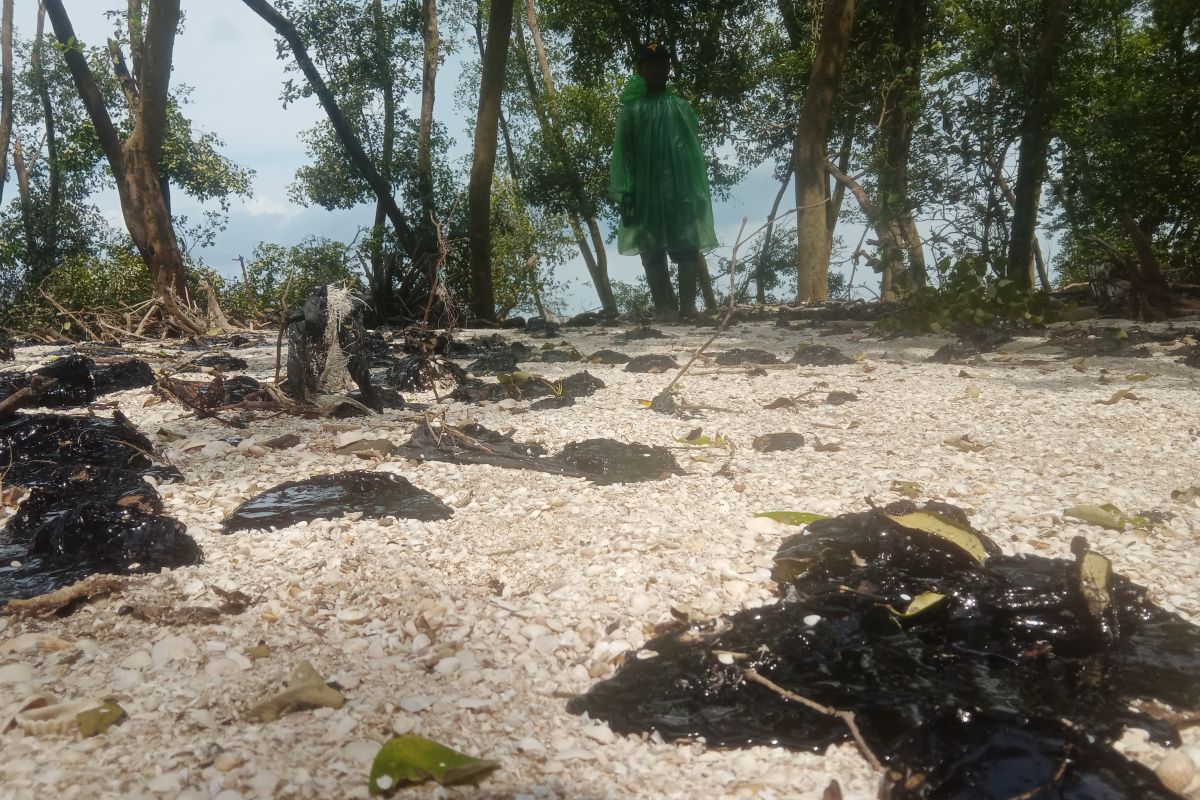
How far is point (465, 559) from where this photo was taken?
2.19 m

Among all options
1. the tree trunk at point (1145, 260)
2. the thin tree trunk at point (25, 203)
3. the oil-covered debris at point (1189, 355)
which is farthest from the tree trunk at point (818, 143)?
the thin tree trunk at point (25, 203)

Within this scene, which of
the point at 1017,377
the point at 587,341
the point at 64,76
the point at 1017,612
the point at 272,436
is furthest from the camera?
the point at 64,76

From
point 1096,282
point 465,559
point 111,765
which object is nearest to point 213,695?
point 111,765

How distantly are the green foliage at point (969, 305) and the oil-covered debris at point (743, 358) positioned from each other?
4.75 ft

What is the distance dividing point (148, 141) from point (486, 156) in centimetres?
339

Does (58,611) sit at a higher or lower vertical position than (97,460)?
lower

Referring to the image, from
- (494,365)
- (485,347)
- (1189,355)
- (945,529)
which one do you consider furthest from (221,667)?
(485,347)

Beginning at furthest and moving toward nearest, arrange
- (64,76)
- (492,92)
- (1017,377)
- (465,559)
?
(64,76) < (492,92) < (1017,377) < (465,559)

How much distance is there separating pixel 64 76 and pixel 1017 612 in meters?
23.5

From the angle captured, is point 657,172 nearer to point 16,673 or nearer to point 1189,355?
point 1189,355

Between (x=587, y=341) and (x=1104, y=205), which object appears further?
(x=587, y=341)

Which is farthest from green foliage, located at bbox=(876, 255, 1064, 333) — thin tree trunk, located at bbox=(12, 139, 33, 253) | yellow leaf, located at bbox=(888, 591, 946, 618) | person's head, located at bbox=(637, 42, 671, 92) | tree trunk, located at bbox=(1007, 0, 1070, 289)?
thin tree trunk, located at bbox=(12, 139, 33, 253)

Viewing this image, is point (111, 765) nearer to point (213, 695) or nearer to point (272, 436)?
point (213, 695)

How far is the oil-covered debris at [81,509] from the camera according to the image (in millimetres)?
2137
